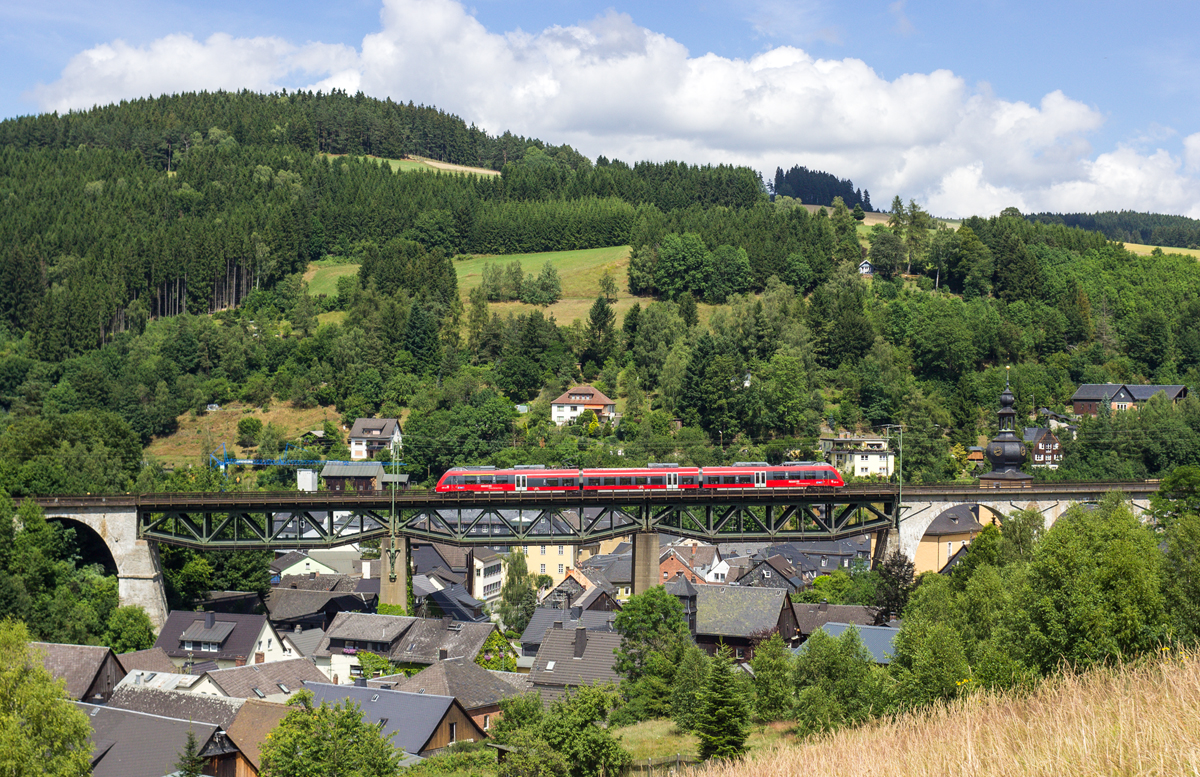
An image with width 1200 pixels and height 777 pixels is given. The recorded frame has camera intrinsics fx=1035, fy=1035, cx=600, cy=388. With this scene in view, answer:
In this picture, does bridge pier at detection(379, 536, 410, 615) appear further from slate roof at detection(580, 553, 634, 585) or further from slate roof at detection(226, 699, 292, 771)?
slate roof at detection(226, 699, 292, 771)

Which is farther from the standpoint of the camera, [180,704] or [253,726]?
[180,704]

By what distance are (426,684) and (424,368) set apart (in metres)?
85.7

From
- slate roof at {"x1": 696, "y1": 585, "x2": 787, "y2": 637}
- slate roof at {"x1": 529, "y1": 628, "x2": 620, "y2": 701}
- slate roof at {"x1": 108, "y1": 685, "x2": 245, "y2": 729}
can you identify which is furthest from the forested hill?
slate roof at {"x1": 108, "y1": 685, "x2": 245, "y2": 729}

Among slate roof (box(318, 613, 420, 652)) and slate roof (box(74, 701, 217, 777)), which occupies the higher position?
slate roof (box(74, 701, 217, 777))

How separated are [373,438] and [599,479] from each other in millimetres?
55556

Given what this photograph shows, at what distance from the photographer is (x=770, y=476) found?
7706 cm

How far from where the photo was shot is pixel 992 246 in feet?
550

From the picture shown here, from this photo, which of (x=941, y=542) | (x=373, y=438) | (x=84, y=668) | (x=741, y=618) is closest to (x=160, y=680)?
(x=84, y=668)

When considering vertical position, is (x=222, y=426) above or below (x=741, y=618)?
above

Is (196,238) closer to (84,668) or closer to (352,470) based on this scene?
(352,470)

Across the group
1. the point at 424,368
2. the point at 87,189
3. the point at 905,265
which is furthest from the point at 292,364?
the point at 905,265

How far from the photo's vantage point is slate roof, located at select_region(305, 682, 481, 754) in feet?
171

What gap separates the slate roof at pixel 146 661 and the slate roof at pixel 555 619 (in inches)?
953

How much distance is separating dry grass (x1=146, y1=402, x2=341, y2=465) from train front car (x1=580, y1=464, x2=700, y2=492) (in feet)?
206
